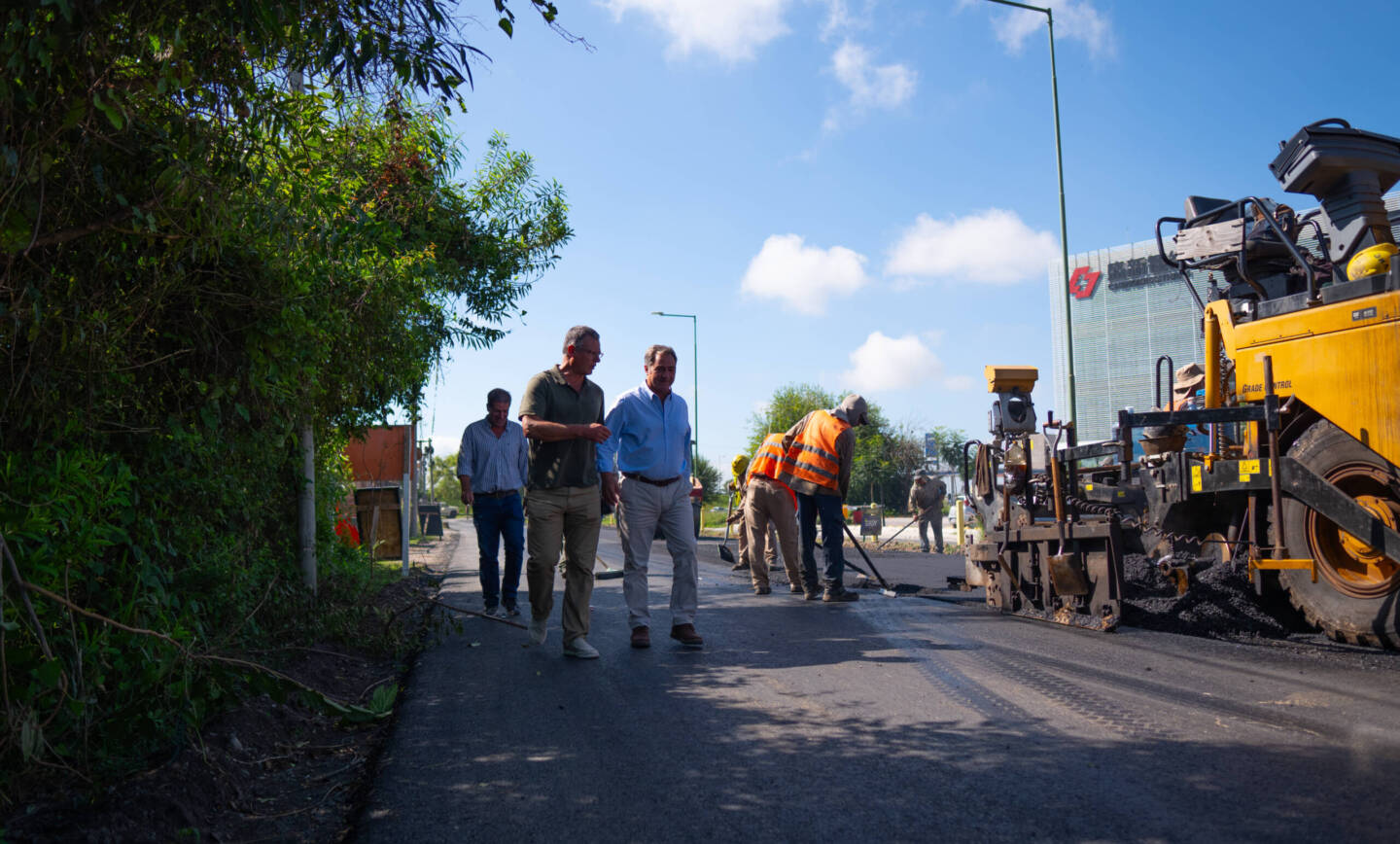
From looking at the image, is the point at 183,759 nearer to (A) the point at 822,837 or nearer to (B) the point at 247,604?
(B) the point at 247,604

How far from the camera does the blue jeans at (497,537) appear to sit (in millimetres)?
8320

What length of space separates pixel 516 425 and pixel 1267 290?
575cm

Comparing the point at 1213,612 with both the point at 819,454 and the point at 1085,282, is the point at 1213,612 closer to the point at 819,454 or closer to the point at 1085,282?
the point at 819,454

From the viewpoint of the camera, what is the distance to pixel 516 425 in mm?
8781

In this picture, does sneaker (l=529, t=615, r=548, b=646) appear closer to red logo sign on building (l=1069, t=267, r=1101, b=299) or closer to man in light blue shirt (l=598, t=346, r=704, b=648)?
man in light blue shirt (l=598, t=346, r=704, b=648)

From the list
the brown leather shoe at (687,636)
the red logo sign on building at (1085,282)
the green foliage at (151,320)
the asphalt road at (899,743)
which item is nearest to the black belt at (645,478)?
the brown leather shoe at (687,636)

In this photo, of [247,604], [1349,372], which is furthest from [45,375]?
[1349,372]

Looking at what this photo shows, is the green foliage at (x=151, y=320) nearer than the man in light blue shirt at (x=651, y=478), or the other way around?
the green foliage at (x=151, y=320)

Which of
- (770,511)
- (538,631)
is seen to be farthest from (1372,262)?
(770,511)

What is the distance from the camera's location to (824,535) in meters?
9.30

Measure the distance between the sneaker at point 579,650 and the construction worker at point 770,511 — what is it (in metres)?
4.00

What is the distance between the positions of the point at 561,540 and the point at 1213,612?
164 inches

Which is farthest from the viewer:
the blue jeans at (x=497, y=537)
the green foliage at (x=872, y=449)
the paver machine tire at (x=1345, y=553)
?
the green foliage at (x=872, y=449)

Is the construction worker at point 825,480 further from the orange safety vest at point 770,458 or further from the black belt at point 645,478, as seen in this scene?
the black belt at point 645,478
